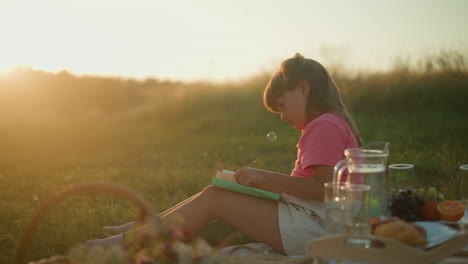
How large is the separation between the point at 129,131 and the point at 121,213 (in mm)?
8875

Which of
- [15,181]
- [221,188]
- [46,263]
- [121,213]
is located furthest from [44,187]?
[46,263]

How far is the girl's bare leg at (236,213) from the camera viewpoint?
3105mm

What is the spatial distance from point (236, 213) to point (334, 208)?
93cm

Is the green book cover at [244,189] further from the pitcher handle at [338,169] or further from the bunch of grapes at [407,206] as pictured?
the bunch of grapes at [407,206]

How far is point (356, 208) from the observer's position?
7.63 ft

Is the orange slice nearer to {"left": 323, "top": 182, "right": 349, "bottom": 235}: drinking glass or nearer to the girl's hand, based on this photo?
{"left": 323, "top": 182, "right": 349, "bottom": 235}: drinking glass

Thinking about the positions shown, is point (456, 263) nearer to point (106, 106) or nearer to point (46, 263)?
point (46, 263)

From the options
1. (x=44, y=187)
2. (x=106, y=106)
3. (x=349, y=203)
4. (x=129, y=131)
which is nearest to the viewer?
(x=349, y=203)

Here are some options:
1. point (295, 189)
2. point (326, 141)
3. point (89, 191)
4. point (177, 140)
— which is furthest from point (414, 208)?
Answer: point (177, 140)

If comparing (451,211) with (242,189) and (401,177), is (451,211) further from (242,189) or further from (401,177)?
(242,189)

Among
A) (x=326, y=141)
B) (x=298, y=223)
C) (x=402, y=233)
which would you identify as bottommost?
(x=298, y=223)

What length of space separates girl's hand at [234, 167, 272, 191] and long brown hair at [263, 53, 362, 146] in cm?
53

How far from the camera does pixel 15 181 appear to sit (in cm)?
661

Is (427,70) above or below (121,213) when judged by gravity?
above
